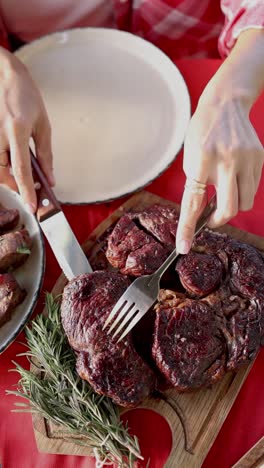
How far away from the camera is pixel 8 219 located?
5.69 ft

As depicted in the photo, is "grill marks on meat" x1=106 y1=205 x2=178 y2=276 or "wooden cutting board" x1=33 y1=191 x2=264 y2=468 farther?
"grill marks on meat" x1=106 y1=205 x2=178 y2=276

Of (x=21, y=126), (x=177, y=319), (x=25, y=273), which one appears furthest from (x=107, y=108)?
(x=177, y=319)

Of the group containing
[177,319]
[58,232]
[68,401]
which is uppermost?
[58,232]

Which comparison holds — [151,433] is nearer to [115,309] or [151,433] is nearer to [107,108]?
[115,309]

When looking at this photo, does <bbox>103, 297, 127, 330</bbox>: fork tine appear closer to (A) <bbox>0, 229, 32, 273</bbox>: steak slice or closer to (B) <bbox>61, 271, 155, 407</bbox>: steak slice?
(B) <bbox>61, 271, 155, 407</bbox>: steak slice

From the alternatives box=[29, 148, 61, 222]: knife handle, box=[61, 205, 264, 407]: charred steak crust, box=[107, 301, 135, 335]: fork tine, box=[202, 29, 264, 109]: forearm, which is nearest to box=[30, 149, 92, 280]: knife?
box=[29, 148, 61, 222]: knife handle

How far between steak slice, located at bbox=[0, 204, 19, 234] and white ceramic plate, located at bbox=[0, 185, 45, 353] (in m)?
0.03

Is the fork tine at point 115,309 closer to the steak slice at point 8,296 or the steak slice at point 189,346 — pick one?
the steak slice at point 189,346

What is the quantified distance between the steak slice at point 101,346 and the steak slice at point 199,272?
180 mm

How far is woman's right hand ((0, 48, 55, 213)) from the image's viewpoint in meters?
1.58

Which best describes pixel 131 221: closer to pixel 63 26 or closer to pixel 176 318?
pixel 176 318

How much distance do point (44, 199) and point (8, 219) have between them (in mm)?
162

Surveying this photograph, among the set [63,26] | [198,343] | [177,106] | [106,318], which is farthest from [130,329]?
[63,26]

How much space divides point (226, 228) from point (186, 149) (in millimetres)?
443
